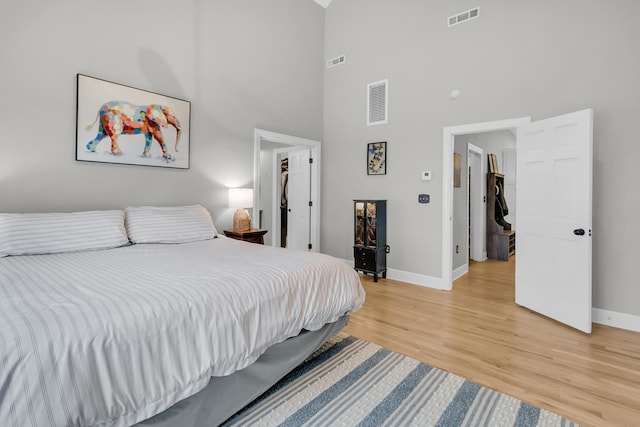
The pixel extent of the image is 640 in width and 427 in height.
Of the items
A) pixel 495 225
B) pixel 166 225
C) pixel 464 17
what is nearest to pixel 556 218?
pixel 464 17

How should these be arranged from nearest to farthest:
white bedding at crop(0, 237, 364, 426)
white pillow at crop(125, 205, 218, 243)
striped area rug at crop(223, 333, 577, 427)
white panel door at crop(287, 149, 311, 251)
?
white bedding at crop(0, 237, 364, 426) → striped area rug at crop(223, 333, 577, 427) → white pillow at crop(125, 205, 218, 243) → white panel door at crop(287, 149, 311, 251)

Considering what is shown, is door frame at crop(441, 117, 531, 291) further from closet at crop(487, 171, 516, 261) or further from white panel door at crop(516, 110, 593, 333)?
closet at crop(487, 171, 516, 261)

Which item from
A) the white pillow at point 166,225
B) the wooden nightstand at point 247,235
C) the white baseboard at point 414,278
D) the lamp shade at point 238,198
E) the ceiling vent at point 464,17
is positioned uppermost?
the ceiling vent at point 464,17

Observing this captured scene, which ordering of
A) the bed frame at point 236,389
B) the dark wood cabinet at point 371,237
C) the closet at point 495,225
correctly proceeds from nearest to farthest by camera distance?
the bed frame at point 236,389 → the dark wood cabinet at point 371,237 → the closet at point 495,225

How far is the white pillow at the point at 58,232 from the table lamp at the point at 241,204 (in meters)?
1.25

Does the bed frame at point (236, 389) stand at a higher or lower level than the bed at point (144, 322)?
lower

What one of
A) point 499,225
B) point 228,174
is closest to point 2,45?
point 228,174

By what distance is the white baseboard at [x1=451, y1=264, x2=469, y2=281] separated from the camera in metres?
4.61

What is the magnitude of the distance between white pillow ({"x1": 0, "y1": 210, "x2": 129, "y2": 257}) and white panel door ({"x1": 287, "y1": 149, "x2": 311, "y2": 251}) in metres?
3.10

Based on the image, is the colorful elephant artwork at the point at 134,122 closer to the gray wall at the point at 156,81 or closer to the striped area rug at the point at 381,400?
the gray wall at the point at 156,81

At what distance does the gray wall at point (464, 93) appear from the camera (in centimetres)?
293

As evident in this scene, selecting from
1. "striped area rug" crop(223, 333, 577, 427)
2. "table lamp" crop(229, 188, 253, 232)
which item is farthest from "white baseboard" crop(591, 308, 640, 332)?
"table lamp" crop(229, 188, 253, 232)

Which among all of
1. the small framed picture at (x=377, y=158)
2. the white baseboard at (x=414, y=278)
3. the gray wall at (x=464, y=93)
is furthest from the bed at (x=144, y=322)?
the small framed picture at (x=377, y=158)

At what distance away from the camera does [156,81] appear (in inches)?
129
